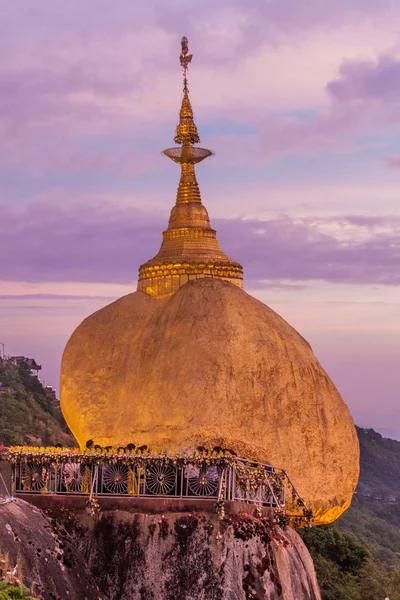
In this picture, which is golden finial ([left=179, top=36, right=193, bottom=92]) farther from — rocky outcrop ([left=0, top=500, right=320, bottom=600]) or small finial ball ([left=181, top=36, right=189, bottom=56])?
rocky outcrop ([left=0, top=500, right=320, bottom=600])

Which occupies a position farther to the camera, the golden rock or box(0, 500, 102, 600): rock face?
the golden rock

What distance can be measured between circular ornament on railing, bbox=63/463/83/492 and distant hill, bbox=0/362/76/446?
96.3 feet

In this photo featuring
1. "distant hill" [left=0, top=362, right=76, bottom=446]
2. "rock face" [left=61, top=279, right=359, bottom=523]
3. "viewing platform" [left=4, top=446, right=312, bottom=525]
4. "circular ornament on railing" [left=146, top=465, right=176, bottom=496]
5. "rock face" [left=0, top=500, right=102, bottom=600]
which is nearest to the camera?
"rock face" [left=0, top=500, right=102, bottom=600]

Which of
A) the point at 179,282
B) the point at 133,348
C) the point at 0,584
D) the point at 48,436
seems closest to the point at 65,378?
the point at 133,348

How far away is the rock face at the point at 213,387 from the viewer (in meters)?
42.3

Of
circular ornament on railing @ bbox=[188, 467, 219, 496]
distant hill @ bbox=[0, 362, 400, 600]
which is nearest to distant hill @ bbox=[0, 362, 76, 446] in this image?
distant hill @ bbox=[0, 362, 400, 600]

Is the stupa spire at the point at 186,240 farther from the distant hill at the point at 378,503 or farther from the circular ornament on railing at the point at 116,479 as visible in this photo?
the distant hill at the point at 378,503

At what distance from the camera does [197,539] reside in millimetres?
36438

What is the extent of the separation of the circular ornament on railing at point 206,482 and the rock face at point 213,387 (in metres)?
3.61

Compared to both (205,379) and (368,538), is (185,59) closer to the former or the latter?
(205,379)

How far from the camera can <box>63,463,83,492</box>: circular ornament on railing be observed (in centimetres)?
3884

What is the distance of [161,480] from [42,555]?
6.17m

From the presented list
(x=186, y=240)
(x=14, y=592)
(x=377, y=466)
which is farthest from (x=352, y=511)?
(x=14, y=592)

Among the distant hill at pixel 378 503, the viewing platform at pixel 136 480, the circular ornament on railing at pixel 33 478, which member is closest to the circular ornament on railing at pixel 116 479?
the viewing platform at pixel 136 480
